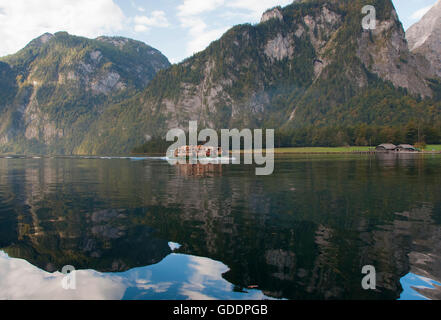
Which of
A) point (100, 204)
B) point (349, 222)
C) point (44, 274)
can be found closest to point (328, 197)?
point (349, 222)

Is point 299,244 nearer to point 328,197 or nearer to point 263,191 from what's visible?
point 328,197

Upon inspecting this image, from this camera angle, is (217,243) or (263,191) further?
(263,191)

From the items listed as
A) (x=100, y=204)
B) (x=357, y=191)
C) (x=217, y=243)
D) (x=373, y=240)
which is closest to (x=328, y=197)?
(x=357, y=191)

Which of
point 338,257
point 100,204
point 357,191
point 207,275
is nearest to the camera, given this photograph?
point 207,275

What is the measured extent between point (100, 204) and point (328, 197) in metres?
24.1

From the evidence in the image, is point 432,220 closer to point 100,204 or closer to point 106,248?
point 106,248

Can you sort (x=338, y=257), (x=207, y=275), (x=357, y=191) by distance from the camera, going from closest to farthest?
1. (x=207, y=275)
2. (x=338, y=257)
3. (x=357, y=191)

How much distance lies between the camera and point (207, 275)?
16.6 m

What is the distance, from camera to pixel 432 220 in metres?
26.2

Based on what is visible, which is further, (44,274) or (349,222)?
(349,222)

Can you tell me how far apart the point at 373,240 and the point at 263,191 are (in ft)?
78.2
